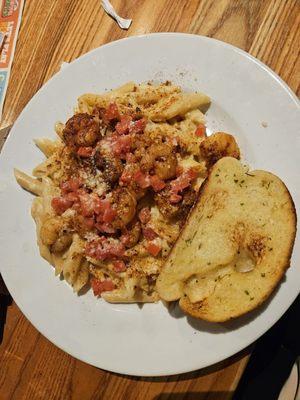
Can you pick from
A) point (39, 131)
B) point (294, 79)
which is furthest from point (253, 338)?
point (39, 131)

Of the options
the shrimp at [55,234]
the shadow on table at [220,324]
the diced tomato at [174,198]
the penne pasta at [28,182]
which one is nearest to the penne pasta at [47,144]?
the penne pasta at [28,182]

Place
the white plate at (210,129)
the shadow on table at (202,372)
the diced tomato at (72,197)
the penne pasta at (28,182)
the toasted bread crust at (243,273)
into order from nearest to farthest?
the toasted bread crust at (243,273) → the white plate at (210,129) → the shadow on table at (202,372) → the diced tomato at (72,197) → the penne pasta at (28,182)

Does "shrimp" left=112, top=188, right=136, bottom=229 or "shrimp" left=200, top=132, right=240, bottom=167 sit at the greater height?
"shrimp" left=200, top=132, right=240, bottom=167

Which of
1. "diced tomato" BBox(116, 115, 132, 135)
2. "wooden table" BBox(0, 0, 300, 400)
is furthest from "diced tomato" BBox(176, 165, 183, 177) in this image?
"wooden table" BBox(0, 0, 300, 400)

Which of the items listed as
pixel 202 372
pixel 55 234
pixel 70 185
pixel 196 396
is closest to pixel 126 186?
pixel 70 185

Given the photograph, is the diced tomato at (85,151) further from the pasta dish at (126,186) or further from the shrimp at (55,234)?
the shrimp at (55,234)

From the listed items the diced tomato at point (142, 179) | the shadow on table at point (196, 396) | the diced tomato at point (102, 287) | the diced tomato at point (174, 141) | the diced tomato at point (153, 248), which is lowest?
the shadow on table at point (196, 396)

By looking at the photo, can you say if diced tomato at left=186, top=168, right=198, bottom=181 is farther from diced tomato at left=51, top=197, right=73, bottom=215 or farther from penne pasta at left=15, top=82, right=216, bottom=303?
diced tomato at left=51, top=197, right=73, bottom=215
